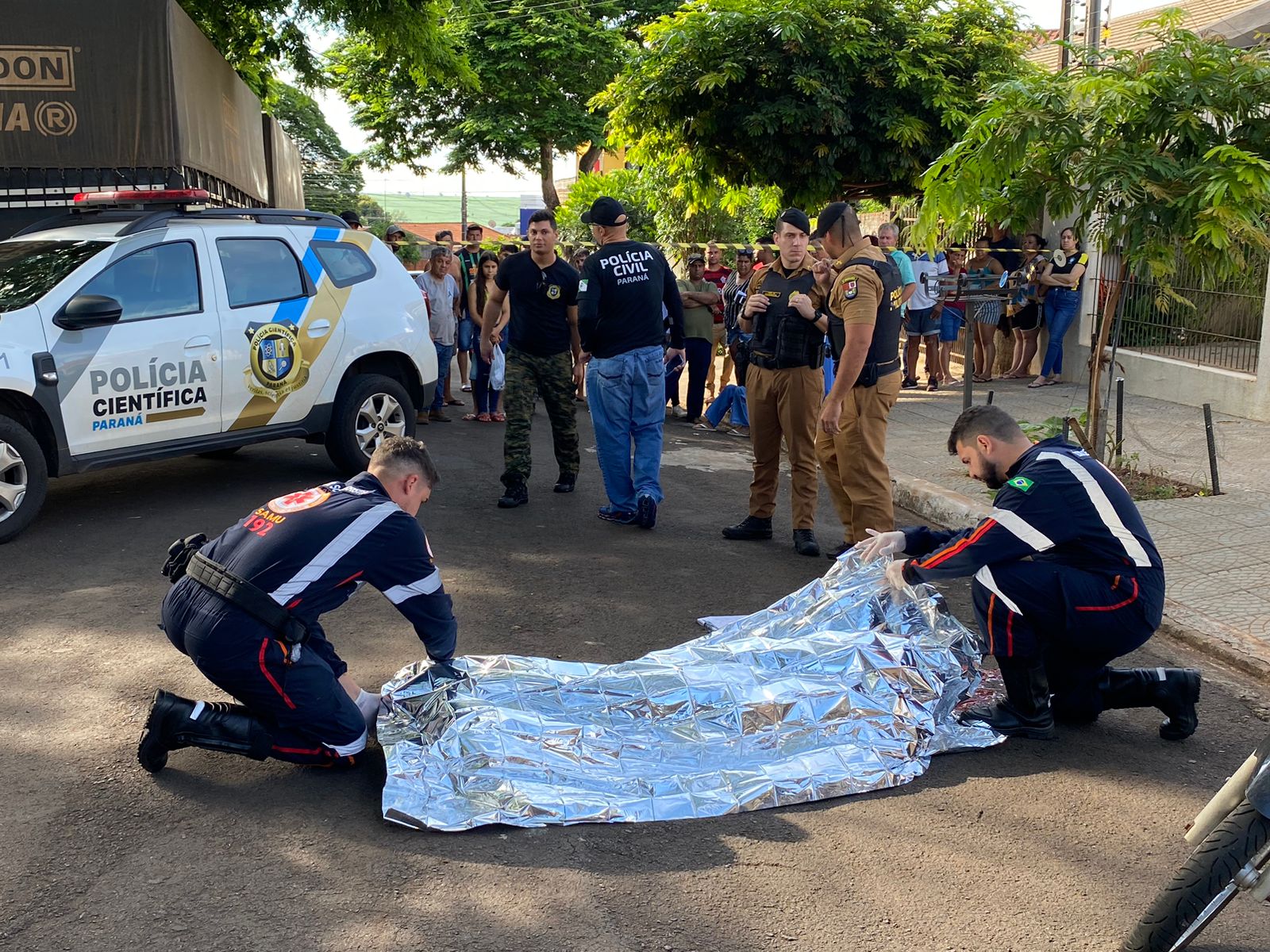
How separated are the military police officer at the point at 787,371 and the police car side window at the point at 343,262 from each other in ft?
10.2

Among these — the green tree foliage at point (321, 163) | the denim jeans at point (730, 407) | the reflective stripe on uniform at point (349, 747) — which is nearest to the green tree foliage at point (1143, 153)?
the denim jeans at point (730, 407)

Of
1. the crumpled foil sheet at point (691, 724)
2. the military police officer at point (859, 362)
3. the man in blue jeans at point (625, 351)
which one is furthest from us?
the man in blue jeans at point (625, 351)

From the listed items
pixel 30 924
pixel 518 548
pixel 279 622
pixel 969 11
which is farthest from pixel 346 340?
pixel 969 11

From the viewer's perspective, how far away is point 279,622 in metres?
4.01

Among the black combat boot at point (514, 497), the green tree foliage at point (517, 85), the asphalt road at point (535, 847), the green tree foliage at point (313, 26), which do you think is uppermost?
the green tree foliage at point (517, 85)

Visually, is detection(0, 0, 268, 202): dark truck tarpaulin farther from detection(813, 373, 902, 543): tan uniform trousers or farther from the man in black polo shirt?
detection(813, 373, 902, 543): tan uniform trousers

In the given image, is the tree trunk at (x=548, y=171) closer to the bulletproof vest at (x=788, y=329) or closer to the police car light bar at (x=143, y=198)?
the police car light bar at (x=143, y=198)

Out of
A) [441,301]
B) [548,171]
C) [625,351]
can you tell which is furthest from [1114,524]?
[548,171]

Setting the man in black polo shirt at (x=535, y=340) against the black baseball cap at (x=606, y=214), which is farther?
the man in black polo shirt at (x=535, y=340)

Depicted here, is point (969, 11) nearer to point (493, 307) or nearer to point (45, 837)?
point (493, 307)

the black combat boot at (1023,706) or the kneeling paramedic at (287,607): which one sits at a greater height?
the kneeling paramedic at (287,607)

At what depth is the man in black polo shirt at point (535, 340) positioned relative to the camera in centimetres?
821

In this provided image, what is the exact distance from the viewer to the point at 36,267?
7.60 meters

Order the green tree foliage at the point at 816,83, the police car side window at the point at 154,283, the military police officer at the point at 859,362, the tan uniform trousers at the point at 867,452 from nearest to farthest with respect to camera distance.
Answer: the military police officer at the point at 859,362 → the tan uniform trousers at the point at 867,452 → the police car side window at the point at 154,283 → the green tree foliage at the point at 816,83
